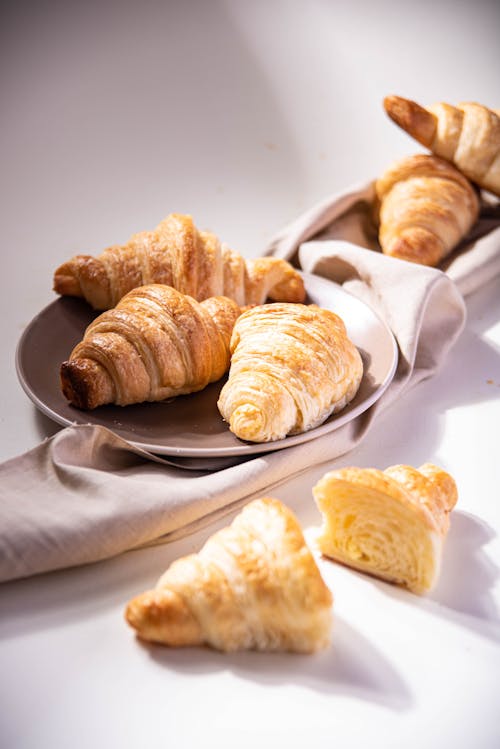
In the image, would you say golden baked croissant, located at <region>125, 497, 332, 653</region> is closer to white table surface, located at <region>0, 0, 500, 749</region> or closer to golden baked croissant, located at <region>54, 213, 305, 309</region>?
white table surface, located at <region>0, 0, 500, 749</region>

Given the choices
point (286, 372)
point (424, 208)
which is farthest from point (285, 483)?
point (424, 208)

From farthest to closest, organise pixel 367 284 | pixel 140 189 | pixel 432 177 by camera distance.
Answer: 1. pixel 140 189
2. pixel 432 177
3. pixel 367 284

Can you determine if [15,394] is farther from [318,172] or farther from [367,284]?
[318,172]

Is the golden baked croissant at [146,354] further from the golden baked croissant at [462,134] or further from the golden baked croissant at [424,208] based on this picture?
the golden baked croissant at [462,134]

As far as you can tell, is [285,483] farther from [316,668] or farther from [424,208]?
[424,208]

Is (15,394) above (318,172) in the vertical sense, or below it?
above

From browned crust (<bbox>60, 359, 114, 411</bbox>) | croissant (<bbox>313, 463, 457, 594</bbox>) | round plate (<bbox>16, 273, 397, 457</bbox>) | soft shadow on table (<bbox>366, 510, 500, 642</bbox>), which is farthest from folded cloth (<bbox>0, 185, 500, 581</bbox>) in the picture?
soft shadow on table (<bbox>366, 510, 500, 642</bbox>)

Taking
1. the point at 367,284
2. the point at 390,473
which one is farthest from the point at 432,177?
the point at 390,473
